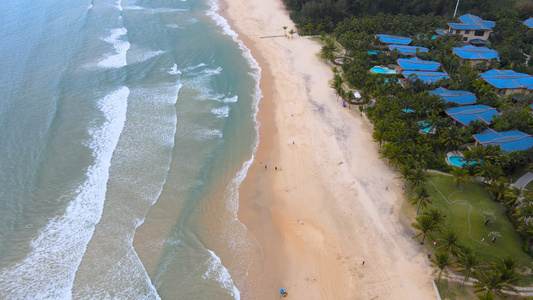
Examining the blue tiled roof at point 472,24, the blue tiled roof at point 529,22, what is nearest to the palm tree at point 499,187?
the blue tiled roof at point 472,24

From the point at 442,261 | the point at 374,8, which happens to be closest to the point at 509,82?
the point at 442,261

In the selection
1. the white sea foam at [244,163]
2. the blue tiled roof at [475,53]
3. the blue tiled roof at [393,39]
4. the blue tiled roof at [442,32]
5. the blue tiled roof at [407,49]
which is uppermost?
the blue tiled roof at [442,32]

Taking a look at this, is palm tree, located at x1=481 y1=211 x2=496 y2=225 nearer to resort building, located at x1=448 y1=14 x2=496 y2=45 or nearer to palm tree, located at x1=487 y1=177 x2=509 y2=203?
palm tree, located at x1=487 y1=177 x2=509 y2=203

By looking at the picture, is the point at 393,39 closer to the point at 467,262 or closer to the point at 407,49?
the point at 407,49

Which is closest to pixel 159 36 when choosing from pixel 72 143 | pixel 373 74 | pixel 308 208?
pixel 72 143

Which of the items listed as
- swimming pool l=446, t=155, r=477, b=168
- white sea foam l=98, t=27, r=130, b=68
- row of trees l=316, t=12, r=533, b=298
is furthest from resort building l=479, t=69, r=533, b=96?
white sea foam l=98, t=27, r=130, b=68

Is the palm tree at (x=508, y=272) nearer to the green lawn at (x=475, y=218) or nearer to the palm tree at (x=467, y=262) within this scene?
the palm tree at (x=467, y=262)
